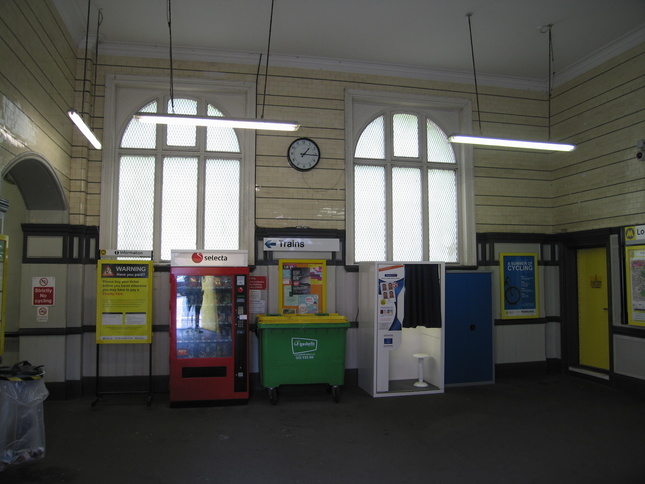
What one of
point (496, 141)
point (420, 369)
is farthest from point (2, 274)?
point (496, 141)

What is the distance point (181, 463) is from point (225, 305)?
85.7 inches

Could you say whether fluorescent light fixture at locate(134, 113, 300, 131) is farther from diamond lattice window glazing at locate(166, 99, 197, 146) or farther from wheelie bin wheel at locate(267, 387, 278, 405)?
wheelie bin wheel at locate(267, 387, 278, 405)

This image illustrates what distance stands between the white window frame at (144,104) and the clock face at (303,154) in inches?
23.0

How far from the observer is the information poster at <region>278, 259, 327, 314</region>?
6.76m

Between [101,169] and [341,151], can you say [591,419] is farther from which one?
[101,169]

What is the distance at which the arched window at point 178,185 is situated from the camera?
6.71m

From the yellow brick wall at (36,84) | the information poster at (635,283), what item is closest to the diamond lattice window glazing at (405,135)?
the information poster at (635,283)

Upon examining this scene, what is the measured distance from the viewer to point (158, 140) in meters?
6.82

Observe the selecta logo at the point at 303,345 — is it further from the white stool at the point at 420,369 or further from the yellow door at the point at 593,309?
the yellow door at the point at 593,309

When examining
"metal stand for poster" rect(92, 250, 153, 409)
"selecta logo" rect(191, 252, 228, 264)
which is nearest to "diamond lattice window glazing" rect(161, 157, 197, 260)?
"metal stand for poster" rect(92, 250, 153, 409)

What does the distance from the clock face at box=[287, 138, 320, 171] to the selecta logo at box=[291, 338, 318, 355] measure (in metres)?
2.49

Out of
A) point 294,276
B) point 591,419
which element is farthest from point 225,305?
point 591,419

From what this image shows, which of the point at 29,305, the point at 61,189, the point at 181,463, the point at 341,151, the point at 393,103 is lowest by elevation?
the point at 181,463

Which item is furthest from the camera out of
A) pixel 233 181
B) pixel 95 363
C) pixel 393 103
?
pixel 393 103
